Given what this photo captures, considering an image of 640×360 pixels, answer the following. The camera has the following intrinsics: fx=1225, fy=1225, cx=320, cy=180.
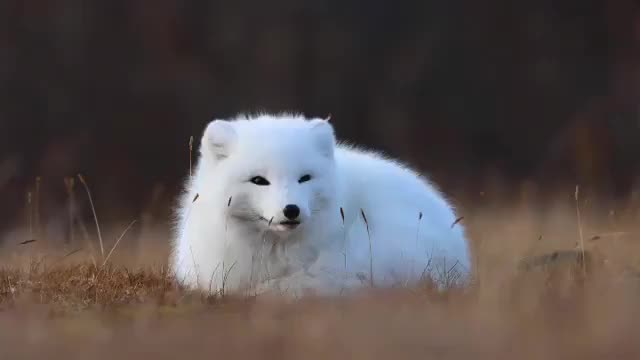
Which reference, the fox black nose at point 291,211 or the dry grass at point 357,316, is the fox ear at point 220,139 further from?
Answer: the dry grass at point 357,316

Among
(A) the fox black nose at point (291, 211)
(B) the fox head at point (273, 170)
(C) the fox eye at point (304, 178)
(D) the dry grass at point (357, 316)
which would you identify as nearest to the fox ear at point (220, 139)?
(B) the fox head at point (273, 170)

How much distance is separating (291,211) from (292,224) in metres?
0.11

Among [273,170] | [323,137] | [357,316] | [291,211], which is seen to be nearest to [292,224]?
[291,211]

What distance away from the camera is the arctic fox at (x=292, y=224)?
5.93 metres

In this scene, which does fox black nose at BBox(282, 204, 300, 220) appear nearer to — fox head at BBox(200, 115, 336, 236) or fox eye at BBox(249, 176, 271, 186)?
fox head at BBox(200, 115, 336, 236)

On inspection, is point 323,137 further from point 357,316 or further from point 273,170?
point 357,316

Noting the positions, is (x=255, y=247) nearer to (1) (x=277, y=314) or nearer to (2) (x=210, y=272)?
(2) (x=210, y=272)

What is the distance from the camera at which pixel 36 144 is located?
17750 mm

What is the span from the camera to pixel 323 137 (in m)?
6.20

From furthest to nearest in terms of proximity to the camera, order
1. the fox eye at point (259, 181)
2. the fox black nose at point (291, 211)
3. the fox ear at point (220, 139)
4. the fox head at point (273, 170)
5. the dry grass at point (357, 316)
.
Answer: the fox ear at point (220, 139) → the fox eye at point (259, 181) → the fox head at point (273, 170) → the fox black nose at point (291, 211) → the dry grass at point (357, 316)

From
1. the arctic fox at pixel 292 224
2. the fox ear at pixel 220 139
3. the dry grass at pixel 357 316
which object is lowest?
the dry grass at pixel 357 316

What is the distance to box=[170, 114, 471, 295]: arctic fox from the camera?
593 centimetres

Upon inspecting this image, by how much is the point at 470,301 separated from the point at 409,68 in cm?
1599

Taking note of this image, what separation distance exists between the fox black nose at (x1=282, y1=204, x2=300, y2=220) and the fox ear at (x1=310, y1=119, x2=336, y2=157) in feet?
1.80
